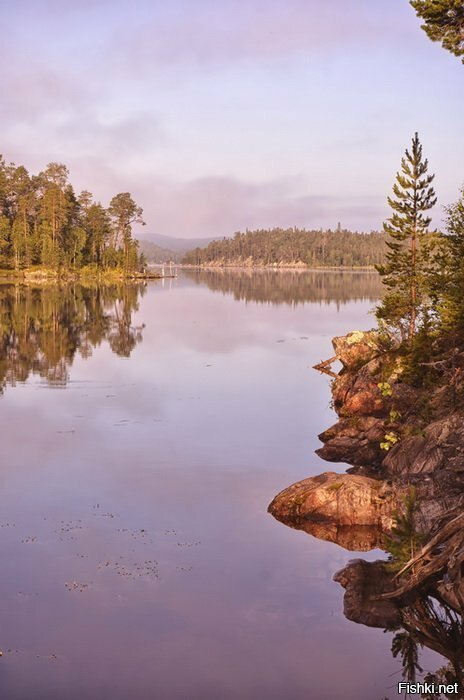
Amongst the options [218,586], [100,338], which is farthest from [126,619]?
[100,338]

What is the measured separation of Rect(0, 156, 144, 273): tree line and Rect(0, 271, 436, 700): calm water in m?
116

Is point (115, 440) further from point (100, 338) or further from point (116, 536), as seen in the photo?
point (100, 338)

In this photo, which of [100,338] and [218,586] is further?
[100,338]

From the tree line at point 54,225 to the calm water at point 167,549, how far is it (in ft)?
380

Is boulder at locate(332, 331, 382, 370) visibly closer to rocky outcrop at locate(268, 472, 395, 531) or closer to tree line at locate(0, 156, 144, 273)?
rocky outcrop at locate(268, 472, 395, 531)

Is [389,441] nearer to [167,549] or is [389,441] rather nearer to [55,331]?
[167,549]

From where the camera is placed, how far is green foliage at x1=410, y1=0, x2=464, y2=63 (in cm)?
2370

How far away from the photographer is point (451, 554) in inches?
655

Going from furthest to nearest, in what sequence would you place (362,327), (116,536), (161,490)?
1. (362,327)
2. (161,490)
3. (116,536)

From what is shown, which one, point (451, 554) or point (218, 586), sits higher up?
point (451, 554)

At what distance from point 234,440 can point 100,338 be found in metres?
39.4

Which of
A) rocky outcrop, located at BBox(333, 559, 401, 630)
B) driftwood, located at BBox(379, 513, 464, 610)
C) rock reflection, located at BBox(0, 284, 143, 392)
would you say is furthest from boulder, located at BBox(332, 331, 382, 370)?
driftwood, located at BBox(379, 513, 464, 610)

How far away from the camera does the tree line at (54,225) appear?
520 feet

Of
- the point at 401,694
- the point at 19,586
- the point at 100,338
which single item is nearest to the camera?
the point at 401,694
